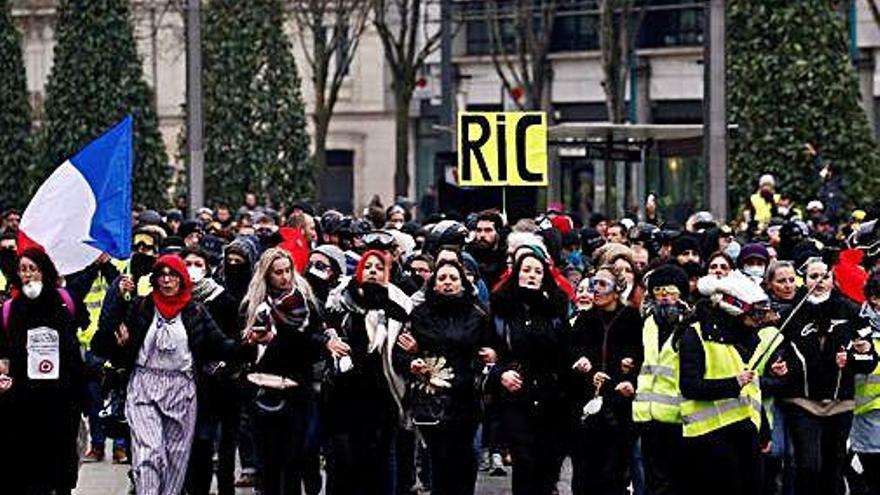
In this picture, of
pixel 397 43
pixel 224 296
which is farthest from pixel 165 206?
pixel 224 296

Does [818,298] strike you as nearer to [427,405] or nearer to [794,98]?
[427,405]

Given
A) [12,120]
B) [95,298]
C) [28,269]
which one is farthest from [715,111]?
[12,120]

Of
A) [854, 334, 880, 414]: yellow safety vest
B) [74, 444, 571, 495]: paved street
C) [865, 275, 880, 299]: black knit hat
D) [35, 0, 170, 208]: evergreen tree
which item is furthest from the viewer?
[35, 0, 170, 208]: evergreen tree

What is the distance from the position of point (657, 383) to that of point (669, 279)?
80 cm

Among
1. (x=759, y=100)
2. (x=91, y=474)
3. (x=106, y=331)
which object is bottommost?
(x=91, y=474)

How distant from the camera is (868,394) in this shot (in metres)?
15.7

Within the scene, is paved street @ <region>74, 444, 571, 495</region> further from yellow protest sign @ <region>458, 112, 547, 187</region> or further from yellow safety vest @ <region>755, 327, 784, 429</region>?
yellow safety vest @ <region>755, 327, 784, 429</region>

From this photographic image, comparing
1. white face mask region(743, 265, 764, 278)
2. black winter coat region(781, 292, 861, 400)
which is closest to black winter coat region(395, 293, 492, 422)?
black winter coat region(781, 292, 861, 400)

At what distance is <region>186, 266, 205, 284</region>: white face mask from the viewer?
1577cm

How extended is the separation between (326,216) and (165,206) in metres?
16.2

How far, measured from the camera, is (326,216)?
867 inches

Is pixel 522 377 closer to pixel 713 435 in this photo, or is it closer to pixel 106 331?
pixel 713 435

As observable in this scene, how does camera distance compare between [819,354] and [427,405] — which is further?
[819,354]

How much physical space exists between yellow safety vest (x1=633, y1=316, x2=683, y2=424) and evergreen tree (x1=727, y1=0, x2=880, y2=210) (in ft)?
55.9
